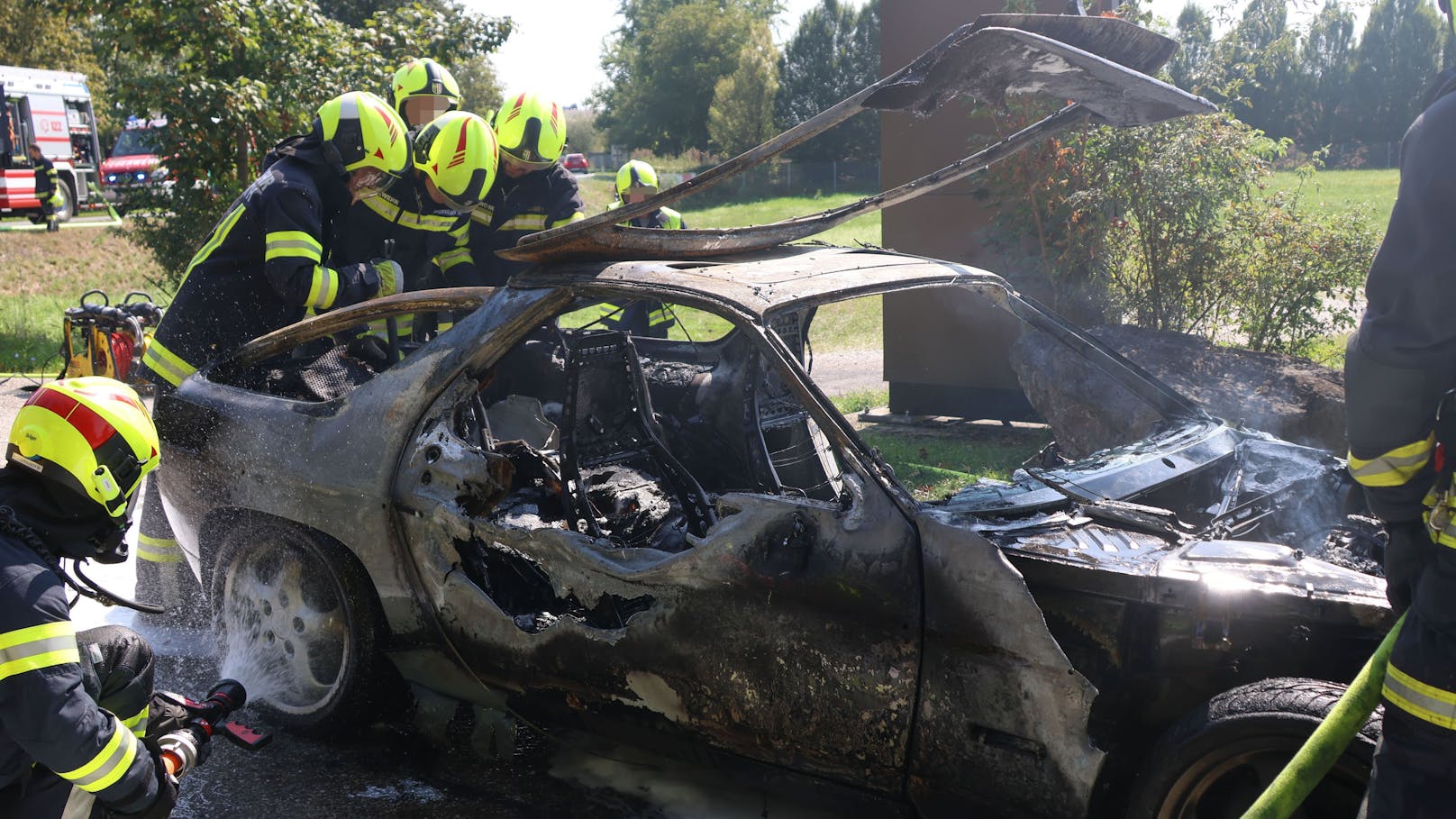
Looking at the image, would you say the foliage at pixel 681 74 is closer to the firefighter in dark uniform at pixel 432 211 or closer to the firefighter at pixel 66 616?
the firefighter in dark uniform at pixel 432 211

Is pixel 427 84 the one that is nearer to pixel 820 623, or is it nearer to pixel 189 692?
pixel 189 692

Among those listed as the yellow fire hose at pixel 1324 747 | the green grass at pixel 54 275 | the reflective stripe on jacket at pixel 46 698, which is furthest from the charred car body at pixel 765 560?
the green grass at pixel 54 275

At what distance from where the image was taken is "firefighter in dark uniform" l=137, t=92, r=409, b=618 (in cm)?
480

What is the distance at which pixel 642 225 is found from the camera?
24.8 ft

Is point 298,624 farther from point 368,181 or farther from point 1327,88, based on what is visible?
point 1327,88

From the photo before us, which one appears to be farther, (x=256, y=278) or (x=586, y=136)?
(x=586, y=136)

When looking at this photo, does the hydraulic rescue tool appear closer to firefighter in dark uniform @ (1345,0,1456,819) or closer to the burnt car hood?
the burnt car hood

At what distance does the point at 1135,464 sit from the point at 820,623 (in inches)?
48.3

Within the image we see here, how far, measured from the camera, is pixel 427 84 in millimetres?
7188

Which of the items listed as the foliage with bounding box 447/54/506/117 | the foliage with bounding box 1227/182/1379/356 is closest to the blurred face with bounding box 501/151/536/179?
the foliage with bounding box 1227/182/1379/356

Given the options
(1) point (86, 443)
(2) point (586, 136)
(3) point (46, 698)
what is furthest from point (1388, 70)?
(3) point (46, 698)

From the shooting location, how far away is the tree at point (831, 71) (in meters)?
43.1

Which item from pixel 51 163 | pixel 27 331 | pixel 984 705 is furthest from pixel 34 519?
pixel 51 163

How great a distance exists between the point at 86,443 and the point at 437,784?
1.67 metres
